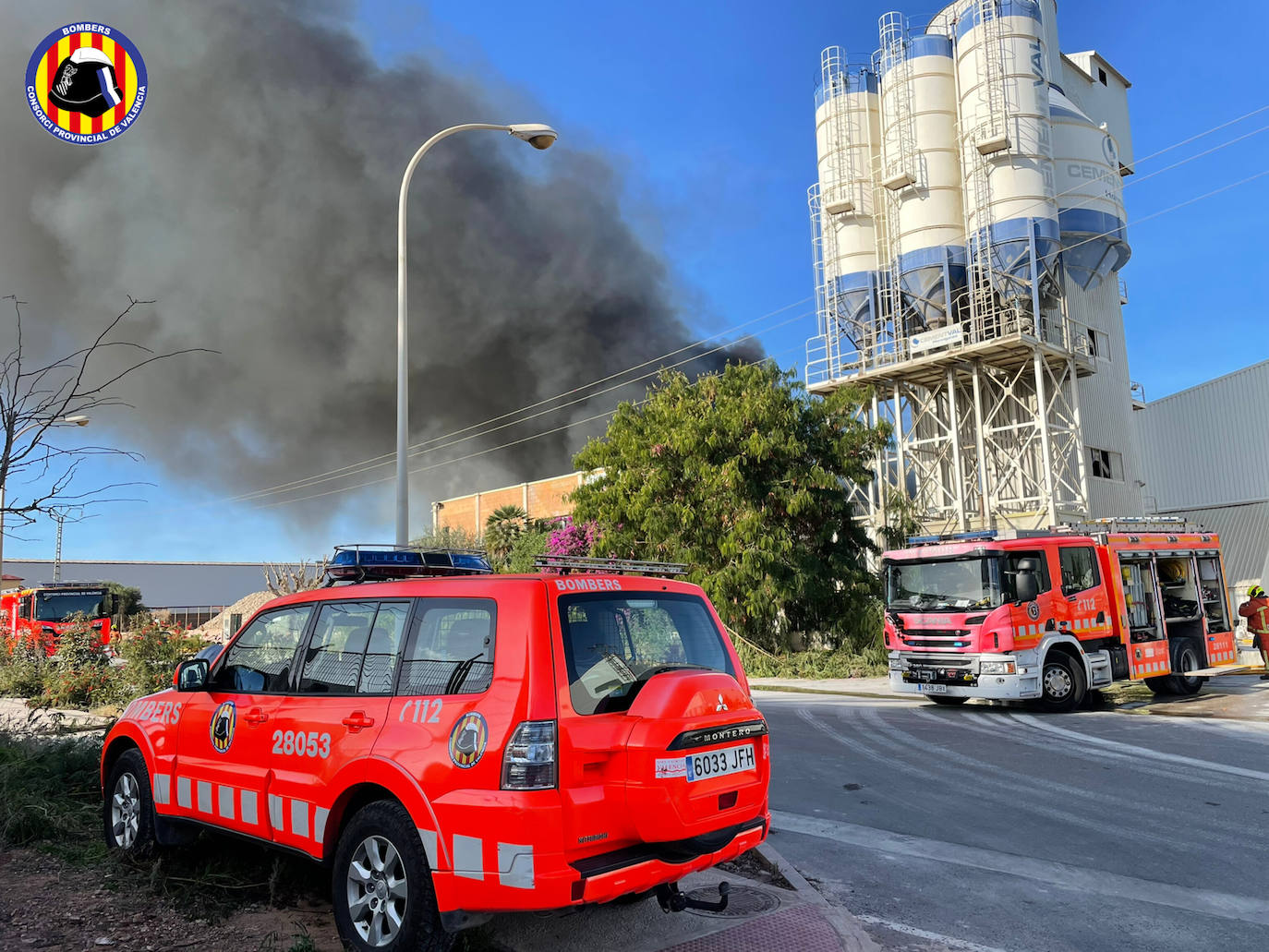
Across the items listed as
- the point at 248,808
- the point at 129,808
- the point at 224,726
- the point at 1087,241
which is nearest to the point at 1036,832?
the point at 248,808

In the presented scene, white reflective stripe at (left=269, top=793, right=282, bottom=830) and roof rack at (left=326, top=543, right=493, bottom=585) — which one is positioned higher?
roof rack at (left=326, top=543, right=493, bottom=585)

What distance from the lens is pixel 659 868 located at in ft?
12.8

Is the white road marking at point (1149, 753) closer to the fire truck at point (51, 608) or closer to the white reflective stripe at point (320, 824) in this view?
the white reflective stripe at point (320, 824)

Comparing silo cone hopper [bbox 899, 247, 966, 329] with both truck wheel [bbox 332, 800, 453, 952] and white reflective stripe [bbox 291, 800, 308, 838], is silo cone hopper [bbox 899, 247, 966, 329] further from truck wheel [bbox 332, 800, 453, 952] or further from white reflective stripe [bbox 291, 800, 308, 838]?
truck wheel [bbox 332, 800, 453, 952]

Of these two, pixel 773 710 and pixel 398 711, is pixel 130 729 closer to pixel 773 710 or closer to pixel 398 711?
pixel 398 711

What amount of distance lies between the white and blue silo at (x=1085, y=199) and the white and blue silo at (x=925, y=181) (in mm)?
3315

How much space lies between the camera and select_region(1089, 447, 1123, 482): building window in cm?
2948

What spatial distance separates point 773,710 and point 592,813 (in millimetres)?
11051

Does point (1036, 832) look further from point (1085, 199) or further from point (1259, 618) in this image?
point (1085, 199)

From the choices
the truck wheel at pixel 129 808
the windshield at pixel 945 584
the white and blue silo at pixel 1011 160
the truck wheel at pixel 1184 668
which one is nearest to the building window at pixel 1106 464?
the white and blue silo at pixel 1011 160

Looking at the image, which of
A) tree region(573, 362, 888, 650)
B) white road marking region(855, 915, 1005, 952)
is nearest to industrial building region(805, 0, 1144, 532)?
tree region(573, 362, 888, 650)

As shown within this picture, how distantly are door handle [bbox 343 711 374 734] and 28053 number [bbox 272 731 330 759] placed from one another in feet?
0.58

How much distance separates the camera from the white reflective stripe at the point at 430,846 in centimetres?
381

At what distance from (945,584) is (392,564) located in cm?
1008
